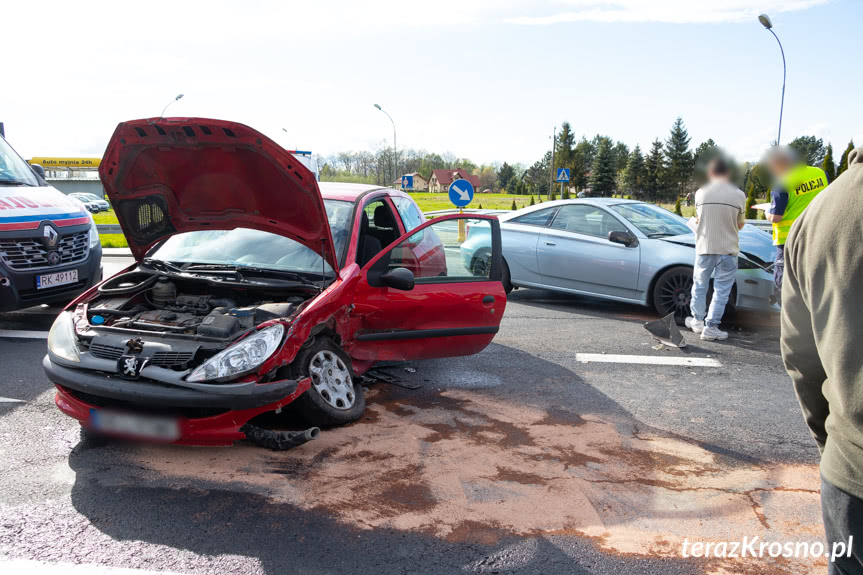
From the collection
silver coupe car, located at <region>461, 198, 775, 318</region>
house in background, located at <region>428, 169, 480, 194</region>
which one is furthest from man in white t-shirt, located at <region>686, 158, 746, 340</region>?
house in background, located at <region>428, 169, 480, 194</region>

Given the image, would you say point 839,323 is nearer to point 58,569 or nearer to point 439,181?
point 58,569

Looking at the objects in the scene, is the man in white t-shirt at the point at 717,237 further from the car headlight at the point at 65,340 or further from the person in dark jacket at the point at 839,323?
the car headlight at the point at 65,340

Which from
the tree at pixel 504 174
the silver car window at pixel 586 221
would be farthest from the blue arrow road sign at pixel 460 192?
the tree at pixel 504 174

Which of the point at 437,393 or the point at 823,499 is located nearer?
the point at 823,499

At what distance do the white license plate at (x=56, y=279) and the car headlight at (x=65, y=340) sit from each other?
2960mm

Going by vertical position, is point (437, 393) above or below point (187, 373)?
below

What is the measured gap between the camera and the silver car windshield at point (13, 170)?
277 inches

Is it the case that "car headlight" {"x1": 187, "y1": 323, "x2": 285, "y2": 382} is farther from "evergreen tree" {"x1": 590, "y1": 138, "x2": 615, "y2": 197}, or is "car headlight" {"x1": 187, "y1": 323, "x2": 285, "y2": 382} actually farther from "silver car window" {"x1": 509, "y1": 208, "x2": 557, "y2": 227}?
"evergreen tree" {"x1": 590, "y1": 138, "x2": 615, "y2": 197}

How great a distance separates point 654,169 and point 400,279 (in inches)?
2433

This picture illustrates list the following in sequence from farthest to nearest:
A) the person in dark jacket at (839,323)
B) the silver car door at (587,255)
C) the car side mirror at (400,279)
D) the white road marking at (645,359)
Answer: the silver car door at (587,255), the white road marking at (645,359), the car side mirror at (400,279), the person in dark jacket at (839,323)

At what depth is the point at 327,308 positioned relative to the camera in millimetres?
4086

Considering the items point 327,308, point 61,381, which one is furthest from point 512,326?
point 61,381

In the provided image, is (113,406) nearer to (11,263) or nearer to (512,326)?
(11,263)

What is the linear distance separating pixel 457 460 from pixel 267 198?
2.16m
